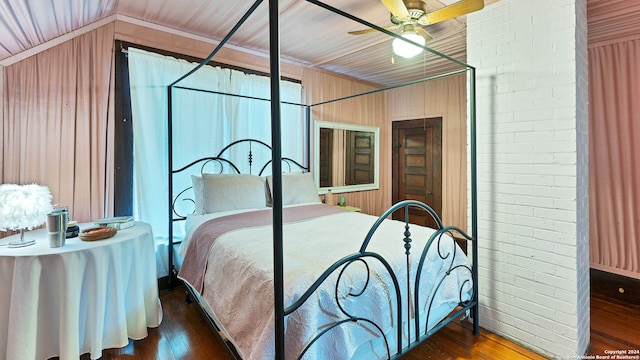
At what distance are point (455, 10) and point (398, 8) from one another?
0.37 m

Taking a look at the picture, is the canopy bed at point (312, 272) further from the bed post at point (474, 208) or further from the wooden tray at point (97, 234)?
the wooden tray at point (97, 234)

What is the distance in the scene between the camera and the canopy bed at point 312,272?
1.16 meters

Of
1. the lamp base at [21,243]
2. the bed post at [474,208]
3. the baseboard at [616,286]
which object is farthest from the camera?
the baseboard at [616,286]

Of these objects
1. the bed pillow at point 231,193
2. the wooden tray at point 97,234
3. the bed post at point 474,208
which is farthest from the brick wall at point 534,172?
the wooden tray at point 97,234

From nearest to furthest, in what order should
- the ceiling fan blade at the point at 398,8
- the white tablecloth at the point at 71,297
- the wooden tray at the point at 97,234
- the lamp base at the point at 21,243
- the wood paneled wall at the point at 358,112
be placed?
1. the white tablecloth at the point at 71,297
2. the lamp base at the point at 21,243
3. the wooden tray at the point at 97,234
4. the ceiling fan blade at the point at 398,8
5. the wood paneled wall at the point at 358,112

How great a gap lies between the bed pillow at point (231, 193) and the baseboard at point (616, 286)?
324 cm

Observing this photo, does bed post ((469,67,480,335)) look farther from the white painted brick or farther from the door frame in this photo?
the door frame

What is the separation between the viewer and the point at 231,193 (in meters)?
2.64

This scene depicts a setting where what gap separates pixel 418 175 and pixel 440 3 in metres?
2.04

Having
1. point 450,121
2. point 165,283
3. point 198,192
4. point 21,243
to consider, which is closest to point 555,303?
point 450,121

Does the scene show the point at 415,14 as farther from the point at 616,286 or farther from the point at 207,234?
the point at 616,286

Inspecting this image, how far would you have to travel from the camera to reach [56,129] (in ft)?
7.12

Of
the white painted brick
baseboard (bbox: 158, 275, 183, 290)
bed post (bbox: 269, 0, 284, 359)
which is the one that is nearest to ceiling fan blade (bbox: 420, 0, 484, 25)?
bed post (bbox: 269, 0, 284, 359)

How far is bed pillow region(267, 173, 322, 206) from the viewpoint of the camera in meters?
3.00
